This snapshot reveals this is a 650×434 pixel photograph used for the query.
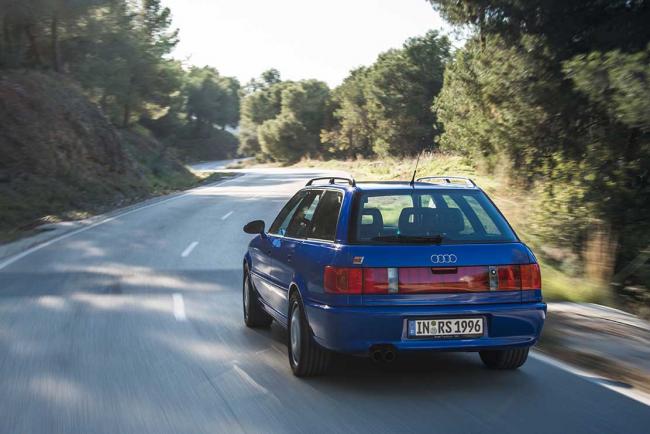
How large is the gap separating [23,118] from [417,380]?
25.5m

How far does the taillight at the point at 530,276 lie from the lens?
19.3ft

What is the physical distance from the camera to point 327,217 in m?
6.43

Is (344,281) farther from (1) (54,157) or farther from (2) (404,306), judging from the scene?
(1) (54,157)

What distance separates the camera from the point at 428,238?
584 centimetres

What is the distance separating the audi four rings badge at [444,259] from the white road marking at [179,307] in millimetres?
3945

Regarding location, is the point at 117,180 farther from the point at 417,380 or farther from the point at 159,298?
the point at 417,380

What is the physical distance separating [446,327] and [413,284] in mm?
382

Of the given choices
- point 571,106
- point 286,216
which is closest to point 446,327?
point 286,216

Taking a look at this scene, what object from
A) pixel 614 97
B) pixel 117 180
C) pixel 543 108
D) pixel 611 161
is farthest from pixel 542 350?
pixel 117 180

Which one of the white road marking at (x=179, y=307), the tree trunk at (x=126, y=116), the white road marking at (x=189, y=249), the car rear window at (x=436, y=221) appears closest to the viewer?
the car rear window at (x=436, y=221)

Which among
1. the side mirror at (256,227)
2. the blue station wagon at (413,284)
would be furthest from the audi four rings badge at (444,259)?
the side mirror at (256,227)

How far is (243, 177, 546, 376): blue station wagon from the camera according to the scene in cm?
564

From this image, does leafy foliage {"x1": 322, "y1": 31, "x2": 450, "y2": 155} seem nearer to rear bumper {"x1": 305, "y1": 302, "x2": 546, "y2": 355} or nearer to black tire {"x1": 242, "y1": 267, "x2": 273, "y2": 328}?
black tire {"x1": 242, "y1": 267, "x2": 273, "y2": 328}

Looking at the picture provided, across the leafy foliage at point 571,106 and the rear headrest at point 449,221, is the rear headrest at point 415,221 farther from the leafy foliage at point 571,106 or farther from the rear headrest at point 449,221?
the leafy foliage at point 571,106
